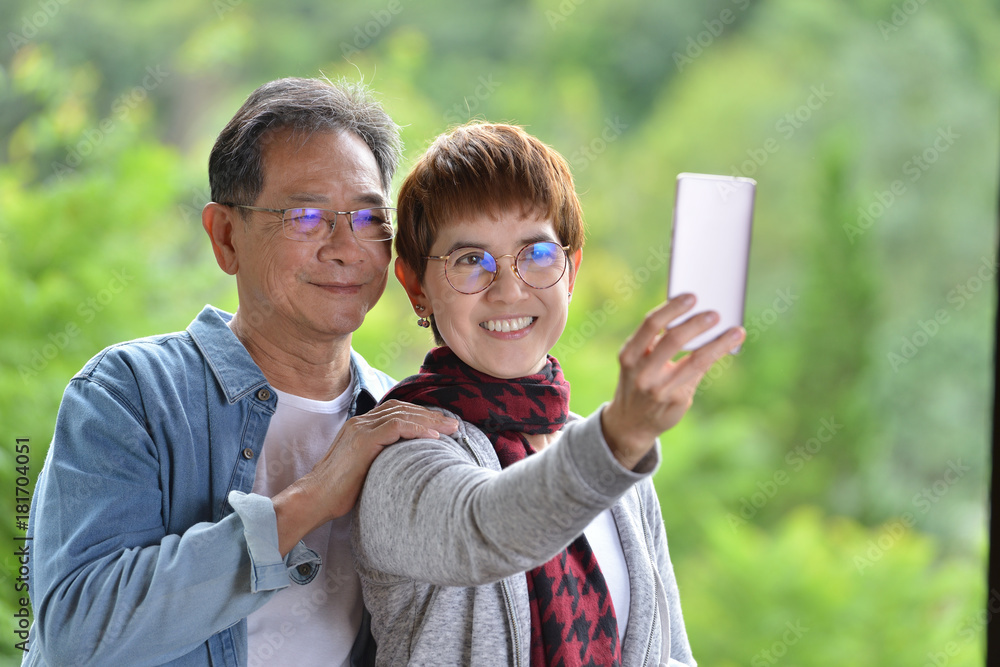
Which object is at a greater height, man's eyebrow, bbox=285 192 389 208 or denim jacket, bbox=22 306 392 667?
man's eyebrow, bbox=285 192 389 208

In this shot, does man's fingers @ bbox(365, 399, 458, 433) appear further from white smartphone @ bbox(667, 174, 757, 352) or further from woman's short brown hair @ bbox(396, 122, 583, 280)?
white smartphone @ bbox(667, 174, 757, 352)

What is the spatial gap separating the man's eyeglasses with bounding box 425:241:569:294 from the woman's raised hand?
364mm

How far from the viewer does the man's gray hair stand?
5.23 ft

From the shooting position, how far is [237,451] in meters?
1.49

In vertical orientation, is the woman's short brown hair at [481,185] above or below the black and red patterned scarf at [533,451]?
above

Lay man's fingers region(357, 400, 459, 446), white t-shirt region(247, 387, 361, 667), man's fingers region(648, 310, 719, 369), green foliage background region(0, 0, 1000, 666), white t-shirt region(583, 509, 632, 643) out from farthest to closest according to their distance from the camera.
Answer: green foliage background region(0, 0, 1000, 666) < white t-shirt region(247, 387, 361, 667) < white t-shirt region(583, 509, 632, 643) < man's fingers region(357, 400, 459, 446) < man's fingers region(648, 310, 719, 369)

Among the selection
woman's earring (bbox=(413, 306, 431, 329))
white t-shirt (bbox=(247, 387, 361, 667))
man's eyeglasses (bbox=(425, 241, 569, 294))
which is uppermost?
man's eyeglasses (bbox=(425, 241, 569, 294))

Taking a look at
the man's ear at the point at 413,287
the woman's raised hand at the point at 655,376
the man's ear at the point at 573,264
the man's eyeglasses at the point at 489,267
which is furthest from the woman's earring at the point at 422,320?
the woman's raised hand at the point at 655,376

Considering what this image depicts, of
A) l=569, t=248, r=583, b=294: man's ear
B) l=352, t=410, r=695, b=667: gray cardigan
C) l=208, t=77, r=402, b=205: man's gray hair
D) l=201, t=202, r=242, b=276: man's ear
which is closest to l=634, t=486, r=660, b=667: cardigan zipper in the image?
l=352, t=410, r=695, b=667: gray cardigan

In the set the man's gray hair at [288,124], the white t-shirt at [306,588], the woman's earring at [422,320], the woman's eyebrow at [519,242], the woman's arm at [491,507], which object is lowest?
the white t-shirt at [306,588]

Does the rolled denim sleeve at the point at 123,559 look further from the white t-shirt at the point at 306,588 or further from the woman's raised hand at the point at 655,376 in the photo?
the woman's raised hand at the point at 655,376

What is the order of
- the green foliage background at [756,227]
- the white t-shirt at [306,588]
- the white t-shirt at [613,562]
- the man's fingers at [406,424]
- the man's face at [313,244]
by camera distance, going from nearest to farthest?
the man's fingers at [406,424]
the white t-shirt at [613,562]
the white t-shirt at [306,588]
the man's face at [313,244]
the green foliage background at [756,227]

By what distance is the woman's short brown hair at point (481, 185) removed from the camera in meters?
1.29

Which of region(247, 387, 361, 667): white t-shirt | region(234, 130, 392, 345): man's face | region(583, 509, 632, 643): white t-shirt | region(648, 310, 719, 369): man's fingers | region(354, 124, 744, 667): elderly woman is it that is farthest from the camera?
region(234, 130, 392, 345): man's face
